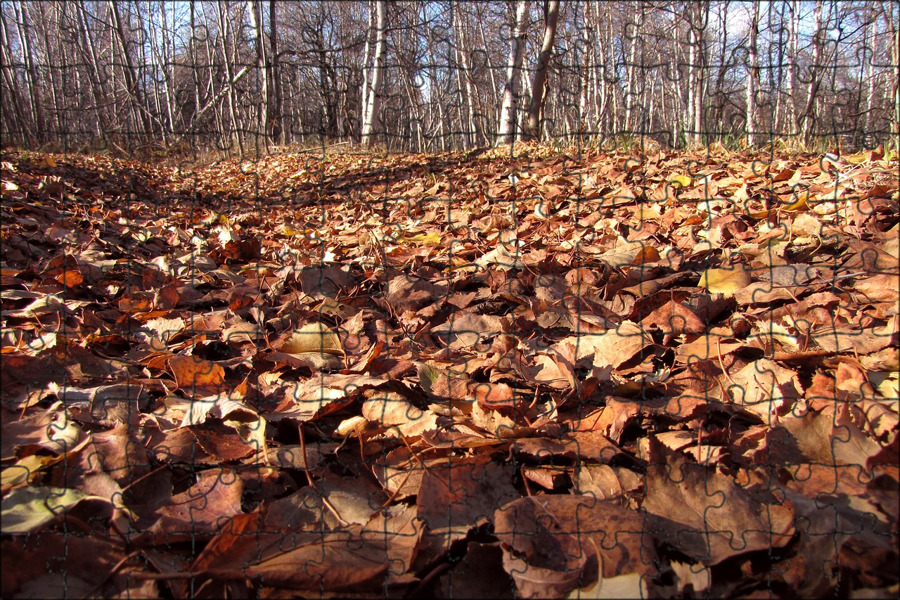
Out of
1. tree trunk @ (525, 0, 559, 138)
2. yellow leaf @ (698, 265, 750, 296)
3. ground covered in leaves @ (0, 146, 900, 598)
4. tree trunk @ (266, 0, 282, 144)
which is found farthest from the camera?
tree trunk @ (266, 0, 282, 144)

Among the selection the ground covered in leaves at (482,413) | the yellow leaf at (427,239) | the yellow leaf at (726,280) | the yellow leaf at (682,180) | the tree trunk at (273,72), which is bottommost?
the ground covered in leaves at (482,413)

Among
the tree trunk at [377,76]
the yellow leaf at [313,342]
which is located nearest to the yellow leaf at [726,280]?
the yellow leaf at [313,342]

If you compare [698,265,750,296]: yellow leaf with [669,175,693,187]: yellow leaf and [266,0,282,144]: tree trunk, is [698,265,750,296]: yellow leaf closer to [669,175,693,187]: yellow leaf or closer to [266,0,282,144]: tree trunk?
[669,175,693,187]: yellow leaf

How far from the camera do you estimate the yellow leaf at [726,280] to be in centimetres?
154

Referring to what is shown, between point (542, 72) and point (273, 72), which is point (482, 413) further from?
point (273, 72)

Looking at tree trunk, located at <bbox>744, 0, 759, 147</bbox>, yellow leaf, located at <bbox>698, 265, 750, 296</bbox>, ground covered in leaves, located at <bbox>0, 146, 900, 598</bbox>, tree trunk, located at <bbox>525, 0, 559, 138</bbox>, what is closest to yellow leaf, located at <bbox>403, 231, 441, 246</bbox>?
ground covered in leaves, located at <bbox>0, 146, 900, 598</bbox>

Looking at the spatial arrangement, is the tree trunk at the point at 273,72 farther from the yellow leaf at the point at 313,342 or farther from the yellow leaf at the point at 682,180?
the yellow leaf at the point at 313,342

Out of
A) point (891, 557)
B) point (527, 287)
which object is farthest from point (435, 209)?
point (891, 557)

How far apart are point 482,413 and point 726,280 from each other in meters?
0.83

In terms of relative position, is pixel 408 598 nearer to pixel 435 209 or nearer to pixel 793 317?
pixel 793 317

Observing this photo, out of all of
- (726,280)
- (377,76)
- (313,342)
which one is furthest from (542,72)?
(377,76)

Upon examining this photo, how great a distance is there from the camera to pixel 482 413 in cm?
124

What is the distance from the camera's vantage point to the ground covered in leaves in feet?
2.91

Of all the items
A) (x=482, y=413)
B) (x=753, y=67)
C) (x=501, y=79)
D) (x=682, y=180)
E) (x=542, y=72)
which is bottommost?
(x=482, y=413)
